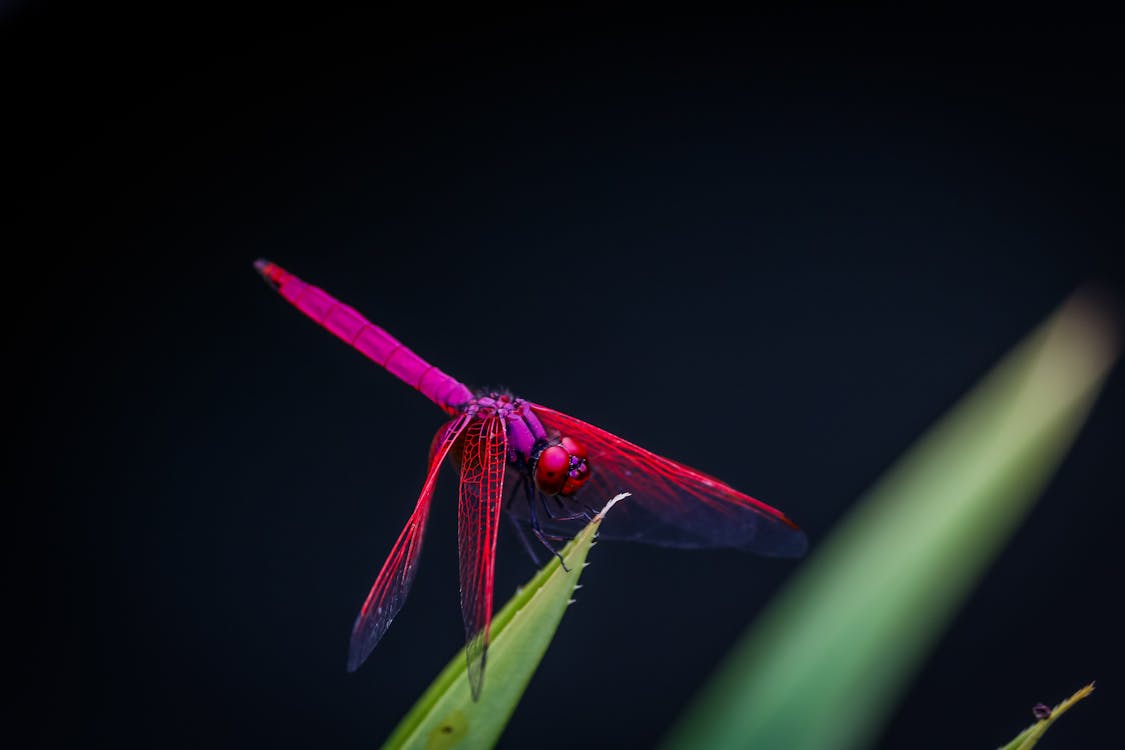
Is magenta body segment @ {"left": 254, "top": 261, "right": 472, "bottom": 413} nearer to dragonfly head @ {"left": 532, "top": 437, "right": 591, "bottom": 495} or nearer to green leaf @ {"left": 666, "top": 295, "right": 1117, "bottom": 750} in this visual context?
dragonfly head @ {"left": 532, "top": 437, "right": 591, "bottom": 495}

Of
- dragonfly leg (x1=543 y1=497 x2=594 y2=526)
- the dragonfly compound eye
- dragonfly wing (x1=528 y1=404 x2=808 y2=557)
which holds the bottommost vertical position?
dragonfly leg (x1=543 y1=497 x2=594 y2=526)

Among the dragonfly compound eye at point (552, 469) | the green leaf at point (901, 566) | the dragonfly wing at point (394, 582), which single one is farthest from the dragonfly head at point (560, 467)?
the green leaf at point (901, 566)

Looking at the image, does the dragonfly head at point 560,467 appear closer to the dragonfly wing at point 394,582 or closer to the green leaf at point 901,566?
the dragonfly wing at point 394,582

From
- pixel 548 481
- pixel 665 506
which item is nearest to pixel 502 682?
pixel 548 481

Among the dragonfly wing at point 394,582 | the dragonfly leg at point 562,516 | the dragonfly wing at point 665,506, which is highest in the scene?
the dragonfly wing at point 665,506

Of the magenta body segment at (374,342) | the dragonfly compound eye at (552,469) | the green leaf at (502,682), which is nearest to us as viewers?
the green leaf at (502,682)

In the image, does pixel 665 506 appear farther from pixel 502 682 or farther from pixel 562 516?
pixel 502 682

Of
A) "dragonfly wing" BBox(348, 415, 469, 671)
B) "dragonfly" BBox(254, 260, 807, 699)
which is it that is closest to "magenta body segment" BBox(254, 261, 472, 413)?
"dragonfly" BBox(254, 260, 807, 699)
